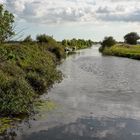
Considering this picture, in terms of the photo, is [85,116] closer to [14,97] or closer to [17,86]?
[14,97]

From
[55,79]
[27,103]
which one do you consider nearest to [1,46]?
[27,103]

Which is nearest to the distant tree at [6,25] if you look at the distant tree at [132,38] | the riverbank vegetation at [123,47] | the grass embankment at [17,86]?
the grass embankment at [17,86]

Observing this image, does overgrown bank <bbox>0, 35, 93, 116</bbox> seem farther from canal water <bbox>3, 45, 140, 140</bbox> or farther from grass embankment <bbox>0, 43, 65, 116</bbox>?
canal water <bbox>3, 45, 140, 140</bbox>

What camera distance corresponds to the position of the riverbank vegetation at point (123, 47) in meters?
88.2

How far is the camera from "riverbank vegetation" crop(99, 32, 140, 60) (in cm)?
8816

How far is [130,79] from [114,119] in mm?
20420

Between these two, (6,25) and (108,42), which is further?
(108,42)

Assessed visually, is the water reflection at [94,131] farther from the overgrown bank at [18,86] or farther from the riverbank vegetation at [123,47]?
the riverbank vegetation at [123,47]

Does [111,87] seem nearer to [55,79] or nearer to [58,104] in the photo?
[55,79]

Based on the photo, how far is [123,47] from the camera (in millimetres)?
115062

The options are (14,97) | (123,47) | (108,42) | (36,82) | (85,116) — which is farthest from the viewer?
(108,42)

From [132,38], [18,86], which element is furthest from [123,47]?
[18,86]

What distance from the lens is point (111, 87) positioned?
3403 cm


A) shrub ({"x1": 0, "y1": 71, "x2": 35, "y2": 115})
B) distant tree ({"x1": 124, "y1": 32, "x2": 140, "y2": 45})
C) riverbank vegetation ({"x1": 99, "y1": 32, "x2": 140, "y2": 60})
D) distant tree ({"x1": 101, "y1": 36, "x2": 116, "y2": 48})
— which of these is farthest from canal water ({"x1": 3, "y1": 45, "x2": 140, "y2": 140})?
distant tree ({"x1": 124, "y1": 32, "x2": 140, "y2": 45})
